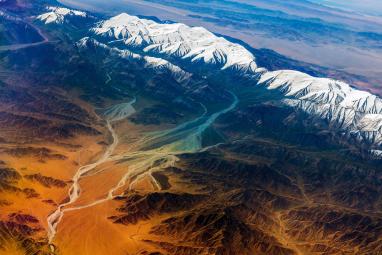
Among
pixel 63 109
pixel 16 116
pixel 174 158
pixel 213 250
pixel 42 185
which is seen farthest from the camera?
pixel 63 109

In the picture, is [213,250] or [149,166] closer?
[213,250]

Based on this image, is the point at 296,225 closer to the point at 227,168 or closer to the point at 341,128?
the point at 227,168

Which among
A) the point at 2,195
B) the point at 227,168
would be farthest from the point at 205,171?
the point at 2,195

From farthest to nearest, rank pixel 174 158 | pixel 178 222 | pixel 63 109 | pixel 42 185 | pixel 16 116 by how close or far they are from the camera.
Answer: pixel 63 109, pixel 16 116, pixel 174 158, pixel 42 185, pixel 178 222

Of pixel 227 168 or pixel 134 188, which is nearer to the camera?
pixel 134 188

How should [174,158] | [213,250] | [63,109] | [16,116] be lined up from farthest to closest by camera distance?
[63,109]
[16,116]
[174,158]
[213,250]

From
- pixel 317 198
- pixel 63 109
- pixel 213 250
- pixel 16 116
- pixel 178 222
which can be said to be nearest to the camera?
pixel 213 250

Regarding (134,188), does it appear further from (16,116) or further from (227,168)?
(16,116)

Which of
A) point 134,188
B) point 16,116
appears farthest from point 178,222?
point 16,116
